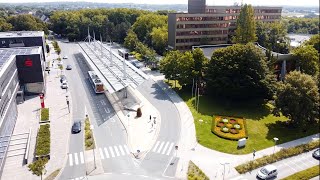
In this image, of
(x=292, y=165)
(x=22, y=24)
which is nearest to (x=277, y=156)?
(x=292, y=165)

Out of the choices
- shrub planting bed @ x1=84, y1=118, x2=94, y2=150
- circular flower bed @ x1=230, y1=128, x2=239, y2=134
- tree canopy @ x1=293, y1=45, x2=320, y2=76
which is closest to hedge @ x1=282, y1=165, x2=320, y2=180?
circular flower bed @ x1=230, y1=128, x2=239, y2=134

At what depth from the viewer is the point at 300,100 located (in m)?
48.3

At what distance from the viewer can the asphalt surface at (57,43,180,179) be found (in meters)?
Answer: 39.2

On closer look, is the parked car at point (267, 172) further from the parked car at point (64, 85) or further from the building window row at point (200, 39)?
the building window row at point (200, 39)

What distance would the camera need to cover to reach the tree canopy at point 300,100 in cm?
4809

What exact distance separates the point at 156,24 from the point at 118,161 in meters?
93.3

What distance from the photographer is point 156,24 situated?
12588 cm

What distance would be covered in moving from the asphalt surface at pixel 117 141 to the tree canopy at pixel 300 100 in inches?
772

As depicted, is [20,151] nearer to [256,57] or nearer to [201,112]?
[201,112]

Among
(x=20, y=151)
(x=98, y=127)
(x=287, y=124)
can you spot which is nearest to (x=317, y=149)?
(x=287, y=124)

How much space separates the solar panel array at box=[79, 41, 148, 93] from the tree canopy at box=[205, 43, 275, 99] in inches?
650

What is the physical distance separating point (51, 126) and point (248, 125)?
36340mm

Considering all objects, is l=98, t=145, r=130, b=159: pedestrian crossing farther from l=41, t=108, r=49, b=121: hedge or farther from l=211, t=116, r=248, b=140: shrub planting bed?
l=41, t=108, r=49, b=121: hedge

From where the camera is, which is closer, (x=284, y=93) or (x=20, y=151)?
(x=20, y=151)
